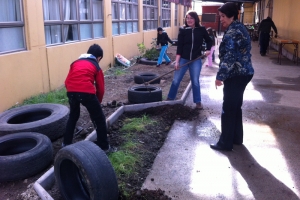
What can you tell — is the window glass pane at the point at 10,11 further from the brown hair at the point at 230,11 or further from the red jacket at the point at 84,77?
the brown hair at the point at 230,11

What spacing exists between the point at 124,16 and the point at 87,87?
33.4 feet

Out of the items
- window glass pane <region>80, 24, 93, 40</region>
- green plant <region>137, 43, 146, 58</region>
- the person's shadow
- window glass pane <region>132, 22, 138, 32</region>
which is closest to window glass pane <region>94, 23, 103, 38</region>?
window glass pane <region>80, 24, 93, 40</region>

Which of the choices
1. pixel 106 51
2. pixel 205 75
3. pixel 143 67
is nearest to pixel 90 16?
pixel 106 51

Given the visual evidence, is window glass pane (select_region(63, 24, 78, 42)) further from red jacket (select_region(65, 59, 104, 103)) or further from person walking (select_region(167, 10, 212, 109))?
red jacket (select_region(65, 59, 104, 103))

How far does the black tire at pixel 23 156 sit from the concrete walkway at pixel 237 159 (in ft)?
4.25

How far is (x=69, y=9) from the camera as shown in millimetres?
8836

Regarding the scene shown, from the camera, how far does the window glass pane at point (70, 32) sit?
8613 millimetres

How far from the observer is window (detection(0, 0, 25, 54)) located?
19.8 feet

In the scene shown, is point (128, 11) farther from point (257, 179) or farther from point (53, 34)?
A: point (257, 179)

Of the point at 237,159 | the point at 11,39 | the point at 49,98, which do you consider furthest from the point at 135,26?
the point at 237,159

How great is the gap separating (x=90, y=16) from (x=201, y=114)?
573 centimetres

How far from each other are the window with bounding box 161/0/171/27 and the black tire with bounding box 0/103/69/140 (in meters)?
16.9

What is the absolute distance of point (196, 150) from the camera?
4531 millimetres

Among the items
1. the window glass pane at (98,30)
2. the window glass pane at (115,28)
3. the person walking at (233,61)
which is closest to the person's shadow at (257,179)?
the person walking at (233,61)
